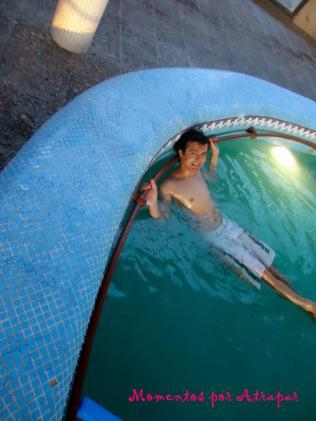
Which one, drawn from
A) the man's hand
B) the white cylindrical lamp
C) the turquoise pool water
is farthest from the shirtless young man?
the white cylindrical lamp

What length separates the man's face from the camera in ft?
10.7

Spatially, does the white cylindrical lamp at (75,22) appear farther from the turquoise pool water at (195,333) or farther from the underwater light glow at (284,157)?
the underwater light glow at (284,157)

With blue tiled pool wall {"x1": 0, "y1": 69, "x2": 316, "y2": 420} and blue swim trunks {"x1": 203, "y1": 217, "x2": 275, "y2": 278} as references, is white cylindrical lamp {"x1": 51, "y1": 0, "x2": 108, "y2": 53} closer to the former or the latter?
blue tiled pool wall {"x1": 0, "y1": 69, "x2": 316, "y2": 420}

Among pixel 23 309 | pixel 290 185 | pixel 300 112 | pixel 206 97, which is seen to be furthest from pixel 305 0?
pixel 23 309

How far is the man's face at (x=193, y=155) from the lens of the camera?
3.27m

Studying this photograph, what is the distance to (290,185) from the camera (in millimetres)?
4902

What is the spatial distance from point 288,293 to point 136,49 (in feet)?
12.1

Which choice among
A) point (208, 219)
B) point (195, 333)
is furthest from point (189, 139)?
point (195, 333)

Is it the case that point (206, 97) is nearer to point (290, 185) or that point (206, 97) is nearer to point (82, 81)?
point (82, 81)

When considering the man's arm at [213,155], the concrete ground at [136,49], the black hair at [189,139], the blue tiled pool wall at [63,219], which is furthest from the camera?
the man's arm at [213,155]

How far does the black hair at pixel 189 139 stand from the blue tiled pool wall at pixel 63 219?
0.10 m

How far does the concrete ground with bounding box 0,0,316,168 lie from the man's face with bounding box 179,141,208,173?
4.19 ft

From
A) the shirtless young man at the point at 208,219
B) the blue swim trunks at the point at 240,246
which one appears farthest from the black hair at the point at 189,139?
the blue swim trunks at the point at 240,246

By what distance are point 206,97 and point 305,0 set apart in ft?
27.3
